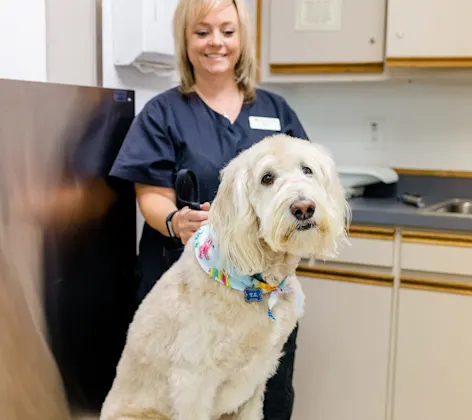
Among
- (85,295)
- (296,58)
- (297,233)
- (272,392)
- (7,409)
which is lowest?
(272,392)

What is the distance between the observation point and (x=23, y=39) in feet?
5.16

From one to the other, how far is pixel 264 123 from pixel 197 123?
192 millimetres

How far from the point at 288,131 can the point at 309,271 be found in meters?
0.64

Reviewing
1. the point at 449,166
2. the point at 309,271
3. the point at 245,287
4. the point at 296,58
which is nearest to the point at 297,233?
the point at 245,287

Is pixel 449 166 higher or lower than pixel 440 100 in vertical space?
lower

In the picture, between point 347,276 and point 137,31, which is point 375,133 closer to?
point 347,276

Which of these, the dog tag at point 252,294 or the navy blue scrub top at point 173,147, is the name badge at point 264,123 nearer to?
the navy blue scrub top at point 173,147

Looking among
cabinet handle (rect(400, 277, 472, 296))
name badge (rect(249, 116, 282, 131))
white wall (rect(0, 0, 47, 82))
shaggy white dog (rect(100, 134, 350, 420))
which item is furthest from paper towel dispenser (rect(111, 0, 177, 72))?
cabinet handle (rect(400, 277, 472, 296))

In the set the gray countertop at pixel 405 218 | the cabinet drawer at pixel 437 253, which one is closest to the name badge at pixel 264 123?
the gray countertop at pixel 405 218

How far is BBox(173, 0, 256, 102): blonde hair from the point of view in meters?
1.53

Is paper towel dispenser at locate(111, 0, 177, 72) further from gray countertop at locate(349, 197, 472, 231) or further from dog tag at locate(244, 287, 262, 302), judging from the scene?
dog tag at locate(244, 287, 262, 302)

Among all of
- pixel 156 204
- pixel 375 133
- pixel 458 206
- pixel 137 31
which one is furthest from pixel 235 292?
pixel 375 133

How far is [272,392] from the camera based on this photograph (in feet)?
5.60

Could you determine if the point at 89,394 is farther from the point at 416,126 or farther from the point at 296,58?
the point at 416,126
